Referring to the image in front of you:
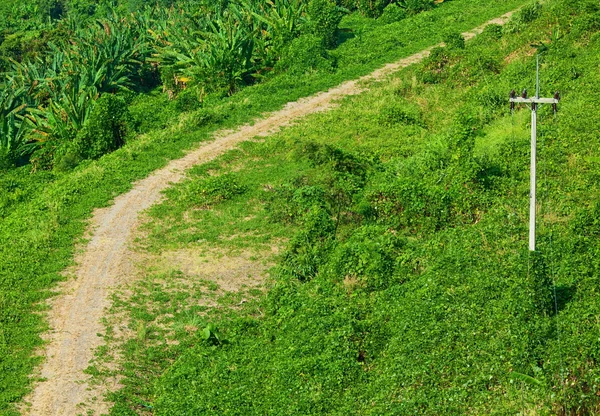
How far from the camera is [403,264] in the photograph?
617 inches

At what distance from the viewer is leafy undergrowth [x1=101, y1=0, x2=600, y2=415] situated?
12531 millimetres

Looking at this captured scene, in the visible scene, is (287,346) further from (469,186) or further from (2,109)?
(2,109)

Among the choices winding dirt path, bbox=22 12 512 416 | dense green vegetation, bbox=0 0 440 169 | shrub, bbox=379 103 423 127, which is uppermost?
dense green vegetation, bbox=0 0 440 169

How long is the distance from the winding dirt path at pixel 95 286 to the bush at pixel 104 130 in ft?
9.20

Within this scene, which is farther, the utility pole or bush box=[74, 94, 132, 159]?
bush box=[74, 94, 132, 159]

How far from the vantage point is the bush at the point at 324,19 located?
30750 mm

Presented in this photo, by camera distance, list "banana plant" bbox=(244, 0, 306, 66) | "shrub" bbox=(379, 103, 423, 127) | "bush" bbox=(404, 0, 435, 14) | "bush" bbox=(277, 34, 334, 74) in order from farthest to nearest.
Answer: "bush" bbox=(404, 0, 435, 14)
"banana plant" bbox=(244, 0, 306, 66)
"bush" bbox=(277, 34, 334, 74)
"shrub" bbox=(379, 103, 423, 127)

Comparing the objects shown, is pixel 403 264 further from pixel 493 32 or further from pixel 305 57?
pixel 493 32

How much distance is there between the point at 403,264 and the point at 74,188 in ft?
26.3

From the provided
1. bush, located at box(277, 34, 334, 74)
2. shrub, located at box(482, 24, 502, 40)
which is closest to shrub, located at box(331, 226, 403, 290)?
bush, located at box(277, 34, 334, 74)

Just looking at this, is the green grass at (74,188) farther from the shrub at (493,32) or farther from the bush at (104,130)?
the shrub at (493,32)

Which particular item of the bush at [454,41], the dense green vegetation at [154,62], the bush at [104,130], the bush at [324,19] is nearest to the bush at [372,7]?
the dense green vegetation at [154,62]

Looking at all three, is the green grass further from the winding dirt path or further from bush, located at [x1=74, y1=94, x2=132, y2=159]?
bush, located at [x1=74, y1=94, x2=132, y2=159]

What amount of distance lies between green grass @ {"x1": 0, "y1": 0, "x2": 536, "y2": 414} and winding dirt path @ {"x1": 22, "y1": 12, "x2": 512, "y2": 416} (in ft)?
0.90
